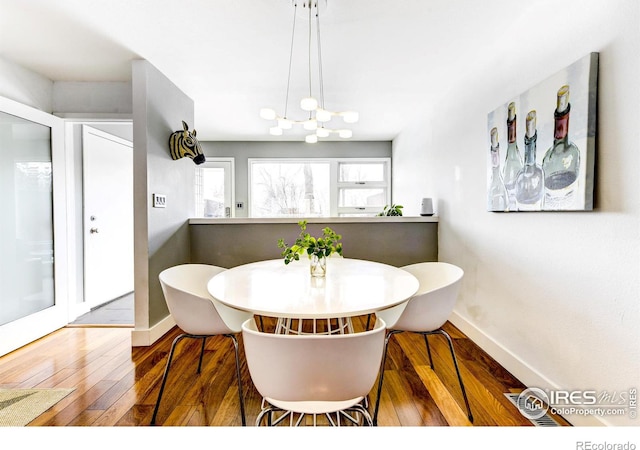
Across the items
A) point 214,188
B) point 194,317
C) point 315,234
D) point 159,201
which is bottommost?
point 194,317

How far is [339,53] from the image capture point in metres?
2.51

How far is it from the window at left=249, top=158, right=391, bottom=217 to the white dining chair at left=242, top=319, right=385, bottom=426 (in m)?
4.67

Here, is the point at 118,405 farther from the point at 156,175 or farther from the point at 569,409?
the point at 569,409

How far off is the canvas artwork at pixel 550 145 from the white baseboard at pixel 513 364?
37.2 inches

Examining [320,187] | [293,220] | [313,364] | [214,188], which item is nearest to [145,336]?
[293,220]

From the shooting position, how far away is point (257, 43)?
237cm

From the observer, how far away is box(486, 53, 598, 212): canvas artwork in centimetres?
146

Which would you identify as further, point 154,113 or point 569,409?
point 154,113

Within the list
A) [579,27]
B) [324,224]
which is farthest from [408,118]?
[579,27]

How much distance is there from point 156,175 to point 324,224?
5.39 feet

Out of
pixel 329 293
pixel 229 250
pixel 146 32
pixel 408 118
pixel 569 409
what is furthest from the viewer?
pixel 408 118

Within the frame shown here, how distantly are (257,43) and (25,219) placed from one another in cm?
236

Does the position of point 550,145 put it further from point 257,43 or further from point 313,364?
point 257,43

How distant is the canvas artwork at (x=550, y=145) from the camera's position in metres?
1.46
